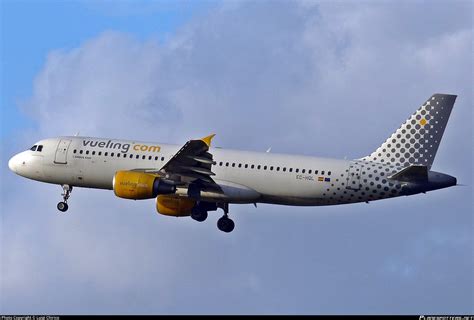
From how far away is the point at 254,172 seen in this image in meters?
69.4

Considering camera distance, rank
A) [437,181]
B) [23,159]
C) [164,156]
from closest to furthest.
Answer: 1. [437,181]
2. [164,156]
3. [23,159]

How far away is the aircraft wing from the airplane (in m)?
0.07

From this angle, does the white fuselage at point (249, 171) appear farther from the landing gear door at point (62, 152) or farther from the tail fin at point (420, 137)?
the tail fin at point (420, 137)

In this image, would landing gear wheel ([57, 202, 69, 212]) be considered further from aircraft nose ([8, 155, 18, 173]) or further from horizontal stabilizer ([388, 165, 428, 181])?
horizontal stabilizer ([388, 165, 428, 181])

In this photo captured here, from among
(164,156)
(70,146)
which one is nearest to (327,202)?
(164,156)

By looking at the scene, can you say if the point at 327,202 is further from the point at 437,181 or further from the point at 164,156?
the point at 164,156

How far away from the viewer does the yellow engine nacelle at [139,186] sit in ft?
222

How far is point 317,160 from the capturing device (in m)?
69.2

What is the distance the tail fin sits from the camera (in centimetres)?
6962

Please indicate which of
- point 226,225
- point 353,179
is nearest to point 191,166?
point 226,225

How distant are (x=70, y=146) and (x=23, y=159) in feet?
15.7

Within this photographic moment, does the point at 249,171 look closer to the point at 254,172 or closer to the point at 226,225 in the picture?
the point at 254,172

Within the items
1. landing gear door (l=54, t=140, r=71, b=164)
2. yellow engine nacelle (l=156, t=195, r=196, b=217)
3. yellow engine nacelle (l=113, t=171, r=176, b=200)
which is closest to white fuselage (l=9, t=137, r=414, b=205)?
landing gear door (l=54, t=140, r=71, b=164)

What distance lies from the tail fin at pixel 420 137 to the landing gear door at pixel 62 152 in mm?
22107
